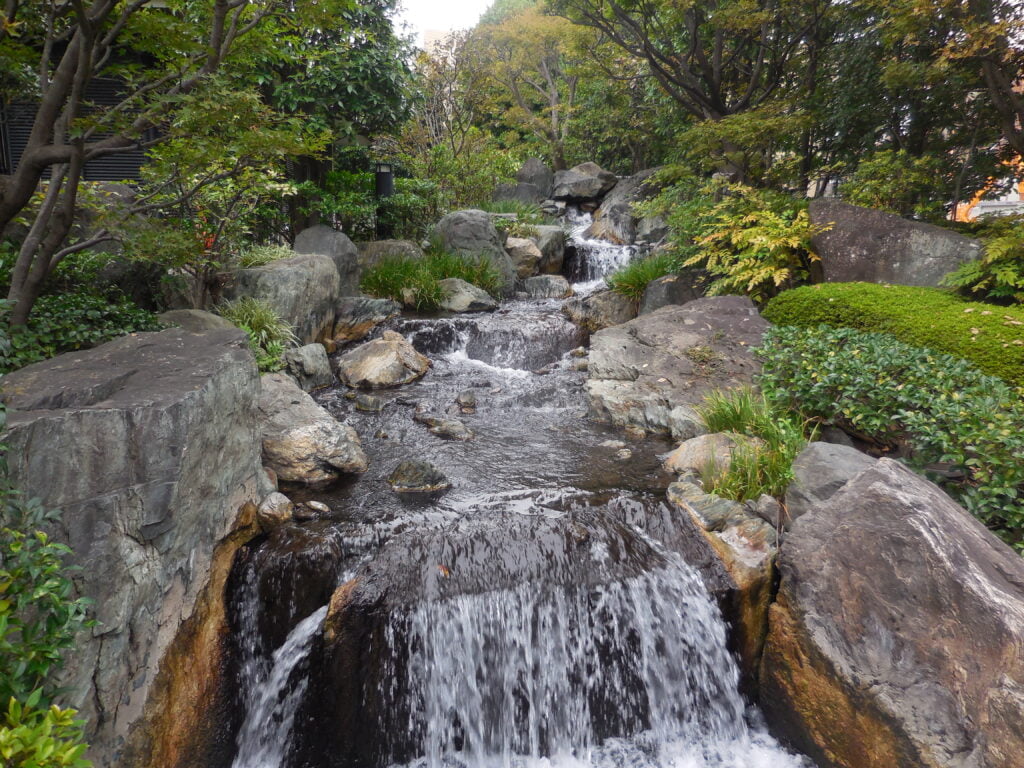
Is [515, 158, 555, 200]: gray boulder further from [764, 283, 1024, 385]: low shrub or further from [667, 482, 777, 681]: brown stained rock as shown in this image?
[667, 482, 777, 681]: brown stained rock

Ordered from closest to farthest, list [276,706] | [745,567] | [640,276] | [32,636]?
1. [32,636]
2. [276,706]
3. [745,567]
4. [640,276]

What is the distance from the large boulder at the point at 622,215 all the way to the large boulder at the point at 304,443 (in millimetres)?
13719

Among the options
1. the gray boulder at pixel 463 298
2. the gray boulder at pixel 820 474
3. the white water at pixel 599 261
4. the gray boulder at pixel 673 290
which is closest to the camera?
the gray boulder at pixel 820 474

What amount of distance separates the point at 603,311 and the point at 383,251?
563 centimetres

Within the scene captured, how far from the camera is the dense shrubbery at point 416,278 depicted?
1190 cm

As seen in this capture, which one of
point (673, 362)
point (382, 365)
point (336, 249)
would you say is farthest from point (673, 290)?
point (336, 249)

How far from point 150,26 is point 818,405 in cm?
662

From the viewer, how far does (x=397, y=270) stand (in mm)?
12219

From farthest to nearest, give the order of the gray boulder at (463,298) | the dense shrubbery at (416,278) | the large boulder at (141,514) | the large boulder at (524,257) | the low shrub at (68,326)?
the large boulder at (524,257) < the gray boulder at (463,298) < the dense shrubbery at (416,278) < the low shrub at (68,326) < the large boulder at (141,514)

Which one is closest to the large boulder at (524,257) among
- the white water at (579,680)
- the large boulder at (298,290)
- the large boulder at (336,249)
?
the large boulder at (336,249)

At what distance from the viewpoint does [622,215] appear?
17953 mm

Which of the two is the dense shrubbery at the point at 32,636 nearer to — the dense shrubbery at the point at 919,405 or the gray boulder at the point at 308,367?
the dense shrubbery at the point at 919,405

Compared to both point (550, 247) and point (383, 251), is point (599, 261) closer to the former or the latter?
point (550, 247)

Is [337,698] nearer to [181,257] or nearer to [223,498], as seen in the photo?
[223,498]
